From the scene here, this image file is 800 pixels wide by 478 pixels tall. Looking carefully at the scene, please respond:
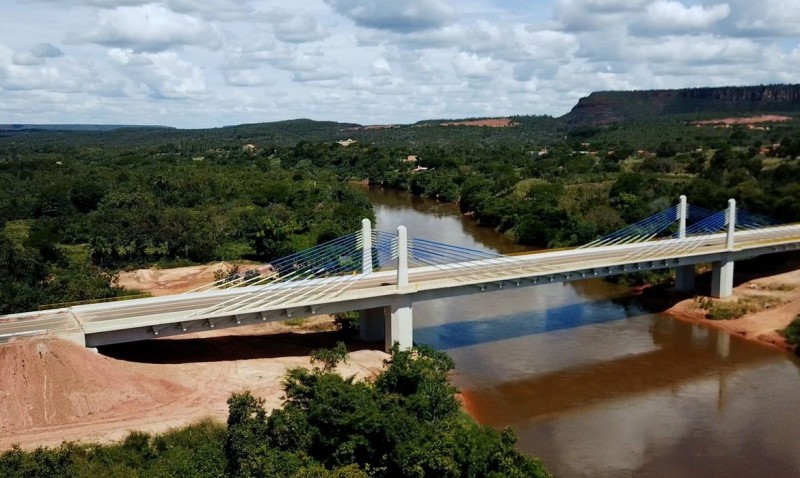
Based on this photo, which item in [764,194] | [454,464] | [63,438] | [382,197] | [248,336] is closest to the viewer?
[454,464]

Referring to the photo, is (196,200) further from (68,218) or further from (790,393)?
(790,393)

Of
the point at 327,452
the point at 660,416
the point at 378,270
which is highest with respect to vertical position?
the point at 378,270

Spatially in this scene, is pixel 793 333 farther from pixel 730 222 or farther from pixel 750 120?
pixel 750 120

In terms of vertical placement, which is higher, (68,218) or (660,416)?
(68,218)

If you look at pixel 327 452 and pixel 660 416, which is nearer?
pixel 327 452

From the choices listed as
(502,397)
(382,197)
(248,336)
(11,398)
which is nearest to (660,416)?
(502,397)

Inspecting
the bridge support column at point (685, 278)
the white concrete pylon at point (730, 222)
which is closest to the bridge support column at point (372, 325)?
the bridge support column at point (685, 278)

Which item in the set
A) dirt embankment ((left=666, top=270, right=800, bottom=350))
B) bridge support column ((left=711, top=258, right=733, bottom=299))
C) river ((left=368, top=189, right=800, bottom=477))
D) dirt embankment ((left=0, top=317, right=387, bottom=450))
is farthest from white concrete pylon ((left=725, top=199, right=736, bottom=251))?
dirt embankment ((left=0, top=317, right=387, bottom=450))

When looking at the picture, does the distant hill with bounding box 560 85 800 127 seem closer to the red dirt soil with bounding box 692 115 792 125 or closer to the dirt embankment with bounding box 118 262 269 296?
the red dirt soil with bounding box 692 115 792 125
